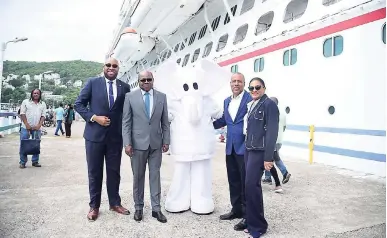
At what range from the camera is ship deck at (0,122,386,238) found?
3.27 m

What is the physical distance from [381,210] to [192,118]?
109 inches

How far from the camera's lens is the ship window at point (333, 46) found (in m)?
6.95

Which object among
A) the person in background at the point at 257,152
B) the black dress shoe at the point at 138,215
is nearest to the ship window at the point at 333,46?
the person in background at the point at 257,152

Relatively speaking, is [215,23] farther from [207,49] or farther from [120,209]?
[120,209]

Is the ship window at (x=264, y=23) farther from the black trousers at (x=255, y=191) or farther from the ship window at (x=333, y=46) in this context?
the black trousers at (x=255, y=191)

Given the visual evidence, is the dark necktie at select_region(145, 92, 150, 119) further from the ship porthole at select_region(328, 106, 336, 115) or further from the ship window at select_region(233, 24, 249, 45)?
the ship window at select_region(233, 24, 249, 45)

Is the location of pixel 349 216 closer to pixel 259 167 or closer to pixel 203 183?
pixel 259 167

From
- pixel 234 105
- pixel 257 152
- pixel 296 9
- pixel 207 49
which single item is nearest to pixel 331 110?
pixel 234 105

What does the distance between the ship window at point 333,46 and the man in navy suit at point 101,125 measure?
5.30 meters

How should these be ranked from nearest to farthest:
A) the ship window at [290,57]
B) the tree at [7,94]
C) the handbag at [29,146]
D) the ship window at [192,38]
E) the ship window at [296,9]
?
the handbag at [29,146], the ship window at [290,57], the ship window at [296,9], the ship window at [192,38], the tree at [7,94]

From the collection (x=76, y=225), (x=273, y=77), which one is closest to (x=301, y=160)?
(x=273, y=77)

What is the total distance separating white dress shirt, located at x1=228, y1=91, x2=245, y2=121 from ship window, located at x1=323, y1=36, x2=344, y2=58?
4294mm

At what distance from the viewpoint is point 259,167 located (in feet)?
10.5

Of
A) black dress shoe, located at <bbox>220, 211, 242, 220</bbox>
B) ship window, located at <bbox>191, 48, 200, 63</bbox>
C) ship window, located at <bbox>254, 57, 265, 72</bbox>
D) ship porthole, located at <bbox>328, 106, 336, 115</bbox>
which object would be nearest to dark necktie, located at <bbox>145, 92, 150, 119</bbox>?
black dress shoe, located at <bbox>220, 211, 242, 220</bbox>
